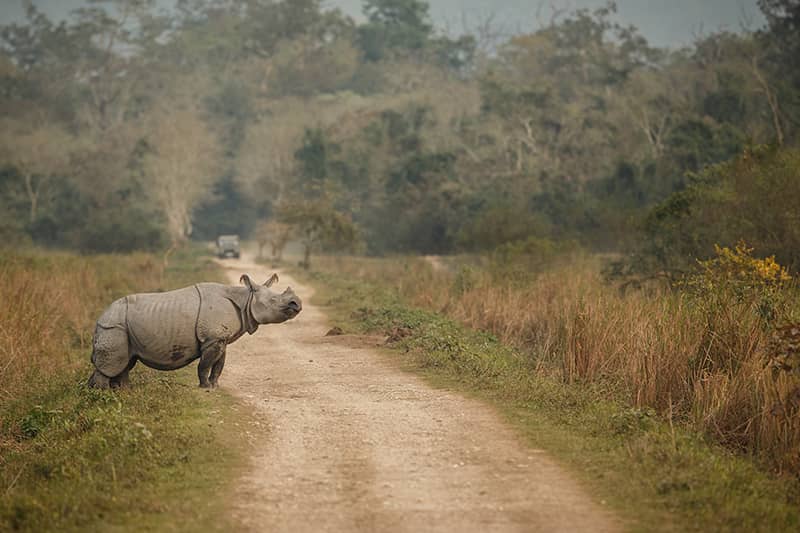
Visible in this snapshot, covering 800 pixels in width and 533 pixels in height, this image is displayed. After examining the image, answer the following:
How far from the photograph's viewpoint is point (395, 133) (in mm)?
63531

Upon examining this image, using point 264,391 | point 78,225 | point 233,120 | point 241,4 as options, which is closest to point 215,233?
point 233,120

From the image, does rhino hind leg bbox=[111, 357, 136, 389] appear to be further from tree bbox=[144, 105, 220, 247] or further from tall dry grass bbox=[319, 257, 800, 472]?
tree bbox=[144, 105, 220, 247]

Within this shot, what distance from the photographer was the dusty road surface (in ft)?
23.6

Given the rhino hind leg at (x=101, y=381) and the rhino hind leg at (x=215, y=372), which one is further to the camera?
the rhino hind leg at (x=215, y=372)

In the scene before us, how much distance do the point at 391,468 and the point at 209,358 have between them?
12.7ft

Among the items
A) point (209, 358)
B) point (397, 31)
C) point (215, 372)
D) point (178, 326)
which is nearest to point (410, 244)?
point (215, 372)

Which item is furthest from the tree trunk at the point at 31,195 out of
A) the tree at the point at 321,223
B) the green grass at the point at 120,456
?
the green grass at the point at 120,456

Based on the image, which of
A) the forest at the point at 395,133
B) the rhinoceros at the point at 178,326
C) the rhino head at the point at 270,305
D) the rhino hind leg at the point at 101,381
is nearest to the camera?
the rhinoceros at the point at 178,326

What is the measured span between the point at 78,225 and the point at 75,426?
5138 centimetres

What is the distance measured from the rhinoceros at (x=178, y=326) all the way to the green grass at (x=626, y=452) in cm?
241

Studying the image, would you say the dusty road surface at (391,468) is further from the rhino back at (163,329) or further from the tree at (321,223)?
the tree at (321,223)

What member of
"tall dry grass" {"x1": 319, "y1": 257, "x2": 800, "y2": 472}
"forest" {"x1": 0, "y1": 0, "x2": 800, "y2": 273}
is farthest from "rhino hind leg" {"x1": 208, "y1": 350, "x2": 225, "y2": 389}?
"forest" {"x1": 0, "y1": 0, "x2": 800, "y2": 273}

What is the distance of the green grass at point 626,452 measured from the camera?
724cm

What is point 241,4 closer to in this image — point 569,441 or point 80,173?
point 80,173
